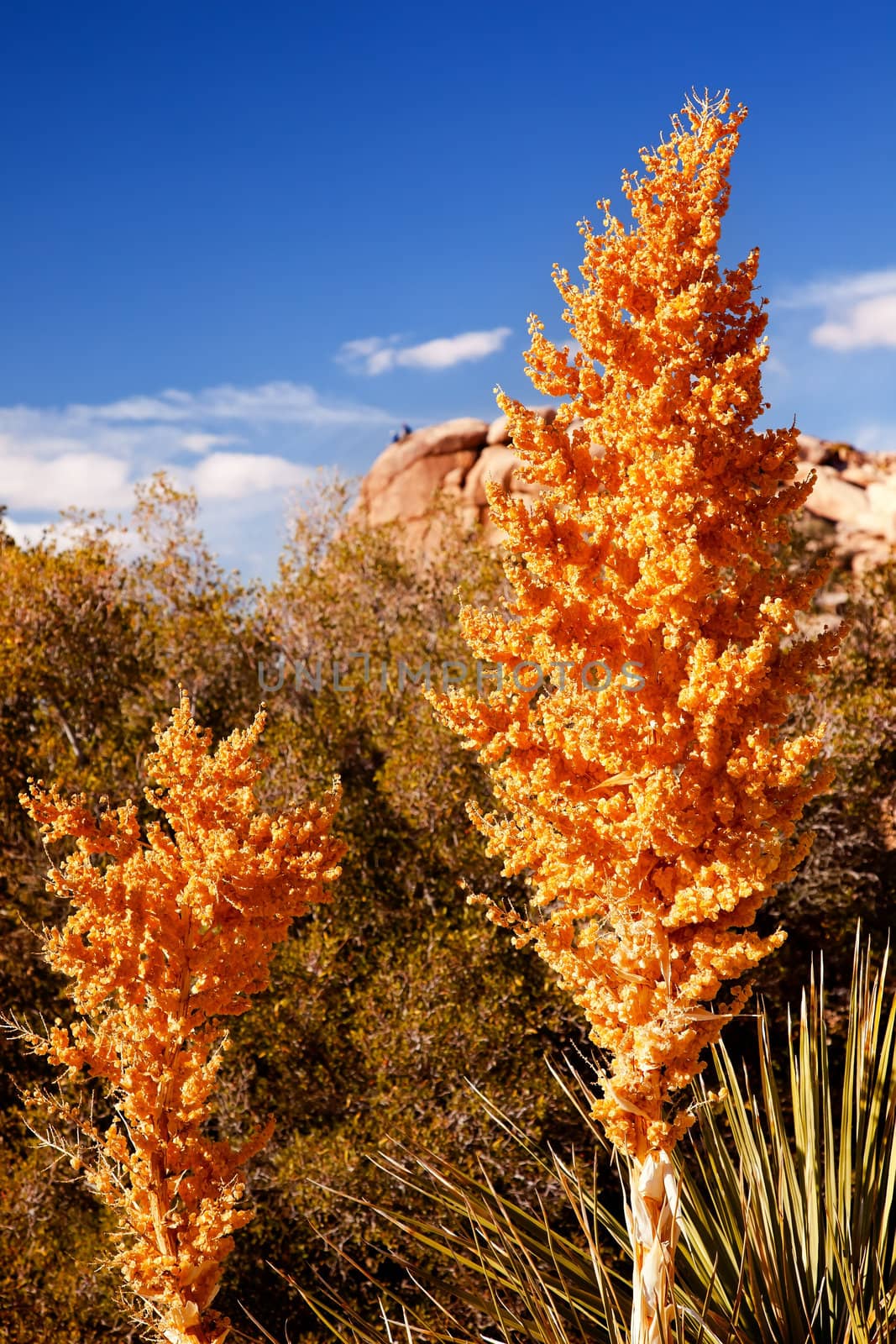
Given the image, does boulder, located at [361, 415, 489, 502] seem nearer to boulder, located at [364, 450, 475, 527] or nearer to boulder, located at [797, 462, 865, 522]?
boulder, located at [364, 450, 475, 527]

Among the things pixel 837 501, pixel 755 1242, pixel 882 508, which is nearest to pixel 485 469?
pixel 837 501

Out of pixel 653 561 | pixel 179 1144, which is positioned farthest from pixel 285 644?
pixel 653 561

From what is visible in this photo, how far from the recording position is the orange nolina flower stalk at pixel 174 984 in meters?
4.93

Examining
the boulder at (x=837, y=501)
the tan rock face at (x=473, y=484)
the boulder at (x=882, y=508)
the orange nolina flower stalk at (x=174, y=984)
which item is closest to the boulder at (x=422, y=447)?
the tan rock face at (x=473, y=484)

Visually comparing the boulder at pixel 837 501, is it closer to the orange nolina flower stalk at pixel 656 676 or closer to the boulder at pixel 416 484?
the boulder at pixel 416 484

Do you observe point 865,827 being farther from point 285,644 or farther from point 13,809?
point 13,809

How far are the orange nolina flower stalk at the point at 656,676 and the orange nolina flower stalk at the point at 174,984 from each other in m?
1.33

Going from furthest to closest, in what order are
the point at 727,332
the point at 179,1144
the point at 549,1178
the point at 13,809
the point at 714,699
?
the point at 13,809, the point at 549,1178, the point at 179,1144, the point at 727,332, the point at 714,699

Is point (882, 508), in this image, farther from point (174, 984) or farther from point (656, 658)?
point (174, 984)

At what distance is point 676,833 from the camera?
4.07 m

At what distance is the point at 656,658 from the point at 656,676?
9 centimetres

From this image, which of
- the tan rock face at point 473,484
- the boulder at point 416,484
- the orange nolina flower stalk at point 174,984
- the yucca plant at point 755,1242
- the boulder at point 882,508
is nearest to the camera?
the yucca plant at point 755,1242

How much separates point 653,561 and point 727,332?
1293mm

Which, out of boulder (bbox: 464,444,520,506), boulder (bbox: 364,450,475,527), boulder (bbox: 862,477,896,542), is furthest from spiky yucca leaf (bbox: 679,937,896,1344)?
boulder (bbox: 862,477,896,542)
